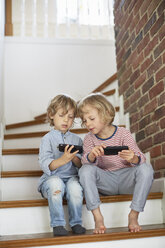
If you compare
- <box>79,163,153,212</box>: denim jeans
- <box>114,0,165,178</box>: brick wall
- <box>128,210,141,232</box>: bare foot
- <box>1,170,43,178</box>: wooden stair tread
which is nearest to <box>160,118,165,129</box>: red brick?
<box>114,0,165,178</box>: brick wall

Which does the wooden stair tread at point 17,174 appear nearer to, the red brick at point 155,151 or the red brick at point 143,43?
the red brick at point 155,151

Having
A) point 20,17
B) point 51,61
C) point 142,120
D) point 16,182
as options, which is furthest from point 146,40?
point 20,17

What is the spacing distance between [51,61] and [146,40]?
197cm

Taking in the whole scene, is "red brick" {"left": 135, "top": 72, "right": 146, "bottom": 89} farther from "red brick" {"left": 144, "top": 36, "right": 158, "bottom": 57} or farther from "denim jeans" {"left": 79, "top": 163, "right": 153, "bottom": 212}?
"denim jeans" {"left": 79, "top": 163, "right": 153, "bottom": 212}

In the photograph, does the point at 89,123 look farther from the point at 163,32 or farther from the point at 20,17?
the point at 20,17

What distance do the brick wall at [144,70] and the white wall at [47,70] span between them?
1.20 meters

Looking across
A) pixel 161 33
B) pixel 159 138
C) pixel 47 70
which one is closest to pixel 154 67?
pixel 161 33

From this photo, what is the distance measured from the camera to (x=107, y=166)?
182 centimetres

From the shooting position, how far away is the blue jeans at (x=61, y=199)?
1515 mm

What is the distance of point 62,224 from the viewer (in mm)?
1495

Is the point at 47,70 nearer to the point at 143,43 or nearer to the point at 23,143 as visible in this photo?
the point at 23,143

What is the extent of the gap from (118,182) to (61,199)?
0.37 m

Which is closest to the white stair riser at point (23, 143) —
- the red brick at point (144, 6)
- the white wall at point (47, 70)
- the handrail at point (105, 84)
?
the handrail at point (105, 84)

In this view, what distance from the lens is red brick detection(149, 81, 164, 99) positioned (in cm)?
191
